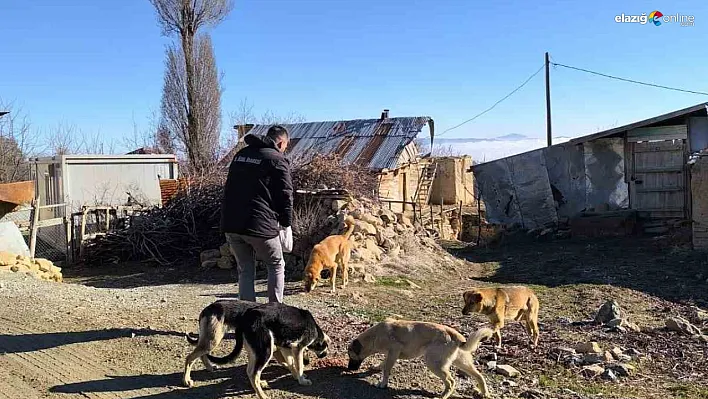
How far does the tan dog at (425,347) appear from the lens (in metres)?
5.30

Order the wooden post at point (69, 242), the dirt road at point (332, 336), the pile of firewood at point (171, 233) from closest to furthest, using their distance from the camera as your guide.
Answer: the dirt road at point (332, 336) → the pile of firewood at point (171, 233) → the wooden post at point (69, 242)

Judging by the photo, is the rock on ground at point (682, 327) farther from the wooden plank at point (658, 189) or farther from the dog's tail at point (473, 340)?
the wooden plank at point (658, 189)

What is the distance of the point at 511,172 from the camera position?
2098 cm

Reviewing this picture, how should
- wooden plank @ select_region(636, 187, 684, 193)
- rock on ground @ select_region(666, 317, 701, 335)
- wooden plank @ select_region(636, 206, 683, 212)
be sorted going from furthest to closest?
wooden plank @ select_region(636, 187, 684, 193)
wooden plank @ select_region(636, 206, 683, 212)
rock on ground @ select_region(666, 317, 701, 335)

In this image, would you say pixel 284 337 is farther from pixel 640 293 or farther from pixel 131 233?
pixel 131 233

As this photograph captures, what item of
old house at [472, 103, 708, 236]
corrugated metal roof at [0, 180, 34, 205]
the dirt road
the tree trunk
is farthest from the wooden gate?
the tree trunk

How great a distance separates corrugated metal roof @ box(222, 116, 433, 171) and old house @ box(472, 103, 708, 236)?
3.82 metres

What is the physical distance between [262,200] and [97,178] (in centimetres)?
1723

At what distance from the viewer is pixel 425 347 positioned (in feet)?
17.8

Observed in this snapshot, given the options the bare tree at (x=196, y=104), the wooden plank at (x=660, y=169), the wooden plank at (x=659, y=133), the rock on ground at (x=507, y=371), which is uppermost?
the bare tree at (x=196, y=104)

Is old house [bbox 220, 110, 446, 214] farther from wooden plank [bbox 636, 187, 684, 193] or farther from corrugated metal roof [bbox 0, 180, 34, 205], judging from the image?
corrugated metal roof [bbox 0, 180, 34, 205]

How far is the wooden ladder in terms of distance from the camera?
26641mm

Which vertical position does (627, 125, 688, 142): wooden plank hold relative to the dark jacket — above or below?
above

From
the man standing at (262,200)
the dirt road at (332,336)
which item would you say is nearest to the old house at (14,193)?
the dirt road at (332,336)
